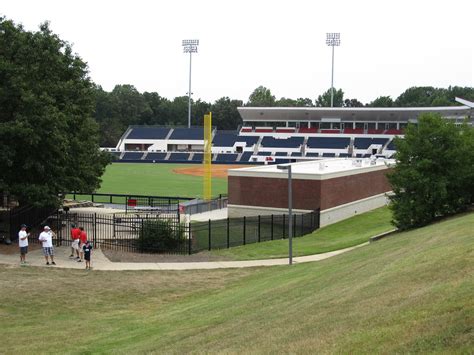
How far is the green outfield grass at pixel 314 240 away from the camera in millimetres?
23984

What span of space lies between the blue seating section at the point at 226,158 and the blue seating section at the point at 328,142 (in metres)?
14.7

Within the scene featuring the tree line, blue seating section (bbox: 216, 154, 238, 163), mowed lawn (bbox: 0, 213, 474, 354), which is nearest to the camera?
mowed lawn (bbox: 0, 213, 474, 354)

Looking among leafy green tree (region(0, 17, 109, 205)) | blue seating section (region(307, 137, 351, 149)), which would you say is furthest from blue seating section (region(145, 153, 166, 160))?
leafy green tree (region(0, 17, 109, 205))

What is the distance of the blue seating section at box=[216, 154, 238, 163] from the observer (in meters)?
111

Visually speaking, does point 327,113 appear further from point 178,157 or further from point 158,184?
point 158,184

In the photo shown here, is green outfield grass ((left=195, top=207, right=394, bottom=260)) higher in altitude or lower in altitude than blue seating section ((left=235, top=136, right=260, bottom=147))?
lower

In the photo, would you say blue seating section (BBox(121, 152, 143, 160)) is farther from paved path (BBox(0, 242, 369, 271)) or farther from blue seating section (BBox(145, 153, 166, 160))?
paved path (BBox(0, 242, 369, 271))

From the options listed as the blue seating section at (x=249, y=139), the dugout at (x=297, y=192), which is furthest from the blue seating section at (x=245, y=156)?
the dugout at (x=297, y=192)

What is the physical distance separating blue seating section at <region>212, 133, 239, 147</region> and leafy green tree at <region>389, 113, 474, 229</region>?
3746 inches

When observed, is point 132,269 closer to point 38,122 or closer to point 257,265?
point 257,265

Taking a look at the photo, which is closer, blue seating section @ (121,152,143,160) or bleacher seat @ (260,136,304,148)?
bleacher seat @ (260,136,304,148)

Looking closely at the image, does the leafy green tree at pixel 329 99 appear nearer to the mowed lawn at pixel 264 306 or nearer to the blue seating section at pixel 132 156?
the blue seating section at pixel 132 156

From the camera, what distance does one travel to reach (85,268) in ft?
67.3

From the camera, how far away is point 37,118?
2450cm
